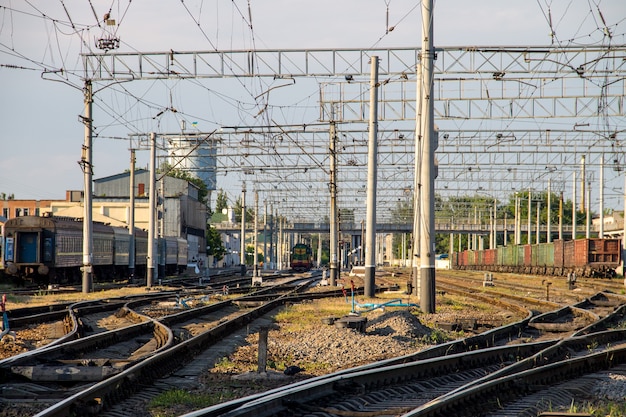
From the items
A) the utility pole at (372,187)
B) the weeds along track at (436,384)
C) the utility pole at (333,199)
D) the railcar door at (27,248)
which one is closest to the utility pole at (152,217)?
the railcar door at (27,248)

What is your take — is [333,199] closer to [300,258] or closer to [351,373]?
[351,373]

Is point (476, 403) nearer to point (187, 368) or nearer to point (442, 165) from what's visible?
point (187, 368)

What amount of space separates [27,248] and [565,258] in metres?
35.5

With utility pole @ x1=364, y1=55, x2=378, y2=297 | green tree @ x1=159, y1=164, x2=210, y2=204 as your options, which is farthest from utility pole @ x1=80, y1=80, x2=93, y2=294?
green tree @ x1=159, y1=164, x2=210, y2=204

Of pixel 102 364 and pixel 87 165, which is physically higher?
pixel 87 165

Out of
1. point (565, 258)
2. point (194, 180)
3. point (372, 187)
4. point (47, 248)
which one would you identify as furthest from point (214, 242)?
point (372, 187)

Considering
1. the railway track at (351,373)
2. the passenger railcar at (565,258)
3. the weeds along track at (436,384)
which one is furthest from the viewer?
the passenger railcar at (565,258)

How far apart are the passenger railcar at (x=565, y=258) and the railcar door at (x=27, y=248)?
32.5 meters

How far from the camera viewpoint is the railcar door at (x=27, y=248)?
40062 mm

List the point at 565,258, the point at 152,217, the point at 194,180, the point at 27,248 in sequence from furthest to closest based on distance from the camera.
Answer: the point at 194,180
the point at 565,258
the point at 152,217
the point at 27,248

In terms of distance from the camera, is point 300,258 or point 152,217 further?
point 300,258

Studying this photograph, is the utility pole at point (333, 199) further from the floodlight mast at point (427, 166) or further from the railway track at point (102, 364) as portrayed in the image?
the railway track at point (102, 364)

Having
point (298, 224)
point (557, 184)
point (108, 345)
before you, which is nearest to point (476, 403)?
point (108, 345)

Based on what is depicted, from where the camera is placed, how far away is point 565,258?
191 feet
